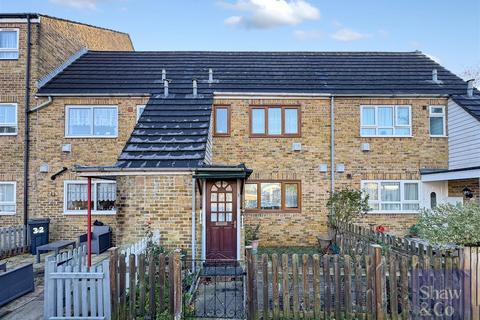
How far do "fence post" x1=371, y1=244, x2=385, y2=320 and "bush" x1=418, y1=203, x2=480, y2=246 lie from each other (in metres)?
1.60

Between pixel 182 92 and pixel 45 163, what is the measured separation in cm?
575

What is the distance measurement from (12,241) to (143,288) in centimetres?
797

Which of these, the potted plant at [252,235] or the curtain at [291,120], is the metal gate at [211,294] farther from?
the curtain at [291,120]

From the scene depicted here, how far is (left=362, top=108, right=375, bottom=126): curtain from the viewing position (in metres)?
13.5

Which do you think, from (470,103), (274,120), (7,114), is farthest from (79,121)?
(470,103)

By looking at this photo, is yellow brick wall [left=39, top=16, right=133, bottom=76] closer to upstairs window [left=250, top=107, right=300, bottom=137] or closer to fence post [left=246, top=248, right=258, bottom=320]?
upstairs window [left=250, top=107, right=300, bottom=137]

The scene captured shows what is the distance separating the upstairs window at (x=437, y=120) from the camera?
1350 centimetres

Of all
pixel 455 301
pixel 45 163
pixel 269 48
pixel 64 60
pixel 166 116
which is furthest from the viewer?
pixel 269 48

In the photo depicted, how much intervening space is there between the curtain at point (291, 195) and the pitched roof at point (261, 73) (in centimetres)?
372

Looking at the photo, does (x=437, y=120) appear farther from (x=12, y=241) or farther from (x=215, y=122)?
(x=12, y=241)

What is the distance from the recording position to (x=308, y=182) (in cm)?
1305

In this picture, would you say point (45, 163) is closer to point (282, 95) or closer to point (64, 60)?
point (64, 60)

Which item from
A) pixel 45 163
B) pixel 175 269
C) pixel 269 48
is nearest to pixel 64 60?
pixel 45 163

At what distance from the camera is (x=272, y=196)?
1308 centimetres
